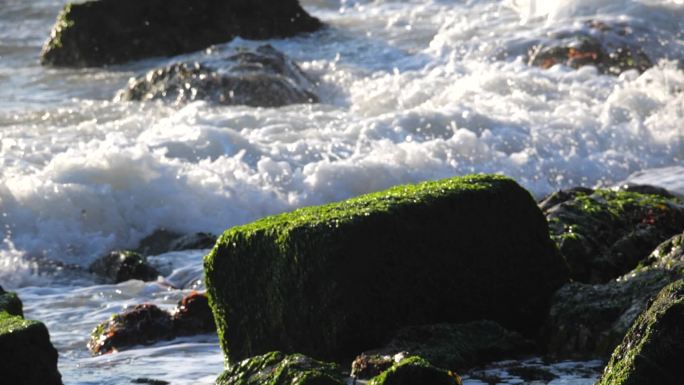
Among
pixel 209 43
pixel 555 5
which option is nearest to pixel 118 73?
pixel 209 43

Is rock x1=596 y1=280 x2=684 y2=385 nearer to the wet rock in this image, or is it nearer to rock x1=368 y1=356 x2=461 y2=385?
rock x1=368 y1=356 x2=461 y2=385

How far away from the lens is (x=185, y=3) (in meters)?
17.1

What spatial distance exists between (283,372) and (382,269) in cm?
109

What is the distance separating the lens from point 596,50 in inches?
567

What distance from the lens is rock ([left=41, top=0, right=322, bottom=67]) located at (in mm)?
16688

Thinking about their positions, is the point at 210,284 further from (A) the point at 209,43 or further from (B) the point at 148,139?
(A) the point at 209,43

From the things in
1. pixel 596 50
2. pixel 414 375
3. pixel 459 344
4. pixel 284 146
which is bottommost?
pixel 459 344

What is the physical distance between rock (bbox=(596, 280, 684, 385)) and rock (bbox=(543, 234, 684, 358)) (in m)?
1.34

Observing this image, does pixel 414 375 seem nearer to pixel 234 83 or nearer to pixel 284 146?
pixel 284 146

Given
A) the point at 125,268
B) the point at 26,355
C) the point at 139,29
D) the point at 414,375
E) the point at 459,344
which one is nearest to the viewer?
the point at 414,375

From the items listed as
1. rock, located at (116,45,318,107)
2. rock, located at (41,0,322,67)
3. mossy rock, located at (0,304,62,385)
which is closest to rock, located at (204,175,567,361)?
mossy rock, located at (0,304,62,385)

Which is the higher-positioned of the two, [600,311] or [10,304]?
[10,304]

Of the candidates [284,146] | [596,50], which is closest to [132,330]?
[284,146]

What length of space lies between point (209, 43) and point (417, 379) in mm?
13200
